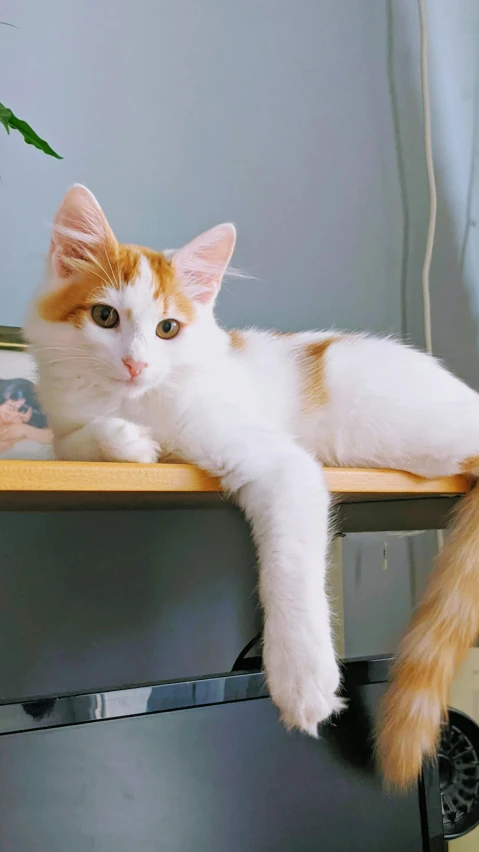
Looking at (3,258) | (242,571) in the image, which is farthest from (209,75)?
(242,571)

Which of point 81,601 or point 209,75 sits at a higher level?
point 209,75

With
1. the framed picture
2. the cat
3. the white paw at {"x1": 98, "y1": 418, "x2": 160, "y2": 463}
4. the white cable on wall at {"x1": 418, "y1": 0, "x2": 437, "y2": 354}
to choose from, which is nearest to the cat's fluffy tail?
the cat

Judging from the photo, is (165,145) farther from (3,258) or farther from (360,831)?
(360,831)

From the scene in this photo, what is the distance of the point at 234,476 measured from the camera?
715mm

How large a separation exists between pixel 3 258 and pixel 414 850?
3.78ft

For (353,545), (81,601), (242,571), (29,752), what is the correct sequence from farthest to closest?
1. (353,545)
2. (242,571)
3. (81,601)
4. (29,752)

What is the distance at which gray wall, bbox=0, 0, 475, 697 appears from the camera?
1.17m

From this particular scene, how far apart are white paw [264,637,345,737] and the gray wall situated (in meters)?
0.60

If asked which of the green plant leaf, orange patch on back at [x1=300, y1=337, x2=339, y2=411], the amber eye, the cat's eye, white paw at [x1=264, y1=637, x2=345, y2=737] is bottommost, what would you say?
white paw at [x1=264, y1=637, x2=345, y2=737]

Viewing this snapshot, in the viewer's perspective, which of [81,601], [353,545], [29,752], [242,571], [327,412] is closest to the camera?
[29,752]

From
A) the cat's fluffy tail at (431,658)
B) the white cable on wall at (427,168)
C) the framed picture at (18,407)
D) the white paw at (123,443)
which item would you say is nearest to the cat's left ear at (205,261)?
the white paw at (123,443)

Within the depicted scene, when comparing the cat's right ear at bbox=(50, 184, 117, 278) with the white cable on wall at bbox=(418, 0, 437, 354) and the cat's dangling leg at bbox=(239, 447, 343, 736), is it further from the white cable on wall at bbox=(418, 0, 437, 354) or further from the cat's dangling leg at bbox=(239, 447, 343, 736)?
the white cable on wall at bbox=(418, 0, 437, 354)

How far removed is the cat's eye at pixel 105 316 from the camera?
789mm

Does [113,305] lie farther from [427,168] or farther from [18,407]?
[427,168]
